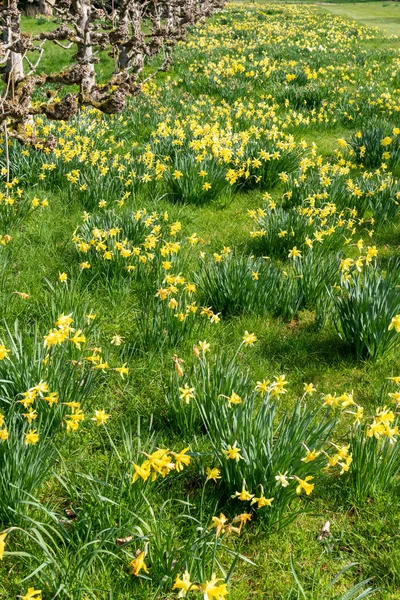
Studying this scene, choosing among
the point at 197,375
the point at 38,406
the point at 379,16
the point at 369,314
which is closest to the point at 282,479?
the point at 197,375

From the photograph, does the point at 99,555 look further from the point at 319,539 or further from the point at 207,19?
the point at 207,19

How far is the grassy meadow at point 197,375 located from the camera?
203 centimetres

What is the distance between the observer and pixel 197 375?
2711 millimetres

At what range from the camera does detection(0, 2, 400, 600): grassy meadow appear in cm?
203

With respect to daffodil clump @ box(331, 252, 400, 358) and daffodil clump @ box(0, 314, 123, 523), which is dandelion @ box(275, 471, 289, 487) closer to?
daffodil clump @ box(0, 314, 123, 523)

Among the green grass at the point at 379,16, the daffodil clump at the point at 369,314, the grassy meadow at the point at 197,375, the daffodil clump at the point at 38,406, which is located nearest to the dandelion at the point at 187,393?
the grassy meadow at the point at 197,375

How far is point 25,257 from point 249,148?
305 cm

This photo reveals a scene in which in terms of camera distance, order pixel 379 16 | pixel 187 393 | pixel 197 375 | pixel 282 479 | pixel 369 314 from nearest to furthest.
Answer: pixel 282 479 → pixel 187 393 → pixel 197 375 → pixel 369 314 → pixel 379 16

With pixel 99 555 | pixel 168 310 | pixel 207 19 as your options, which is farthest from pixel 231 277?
pixel 207 19

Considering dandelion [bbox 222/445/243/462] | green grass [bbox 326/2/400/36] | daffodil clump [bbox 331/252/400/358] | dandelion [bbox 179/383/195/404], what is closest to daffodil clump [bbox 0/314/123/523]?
dandelion [bbox 179/383/195/404]

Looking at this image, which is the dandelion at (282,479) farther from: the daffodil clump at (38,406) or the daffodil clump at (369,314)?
the daffodil clump at (369,314)

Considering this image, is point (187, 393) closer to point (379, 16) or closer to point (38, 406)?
point (38, 406)

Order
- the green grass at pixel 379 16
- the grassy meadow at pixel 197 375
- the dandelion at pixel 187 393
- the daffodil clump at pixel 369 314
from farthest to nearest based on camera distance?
the green grass at pixel 379 16 < the daffodil clump at pixel 369 314 < the dandelion at pixel 187 393 < the grassy meadow at pixel 197 375

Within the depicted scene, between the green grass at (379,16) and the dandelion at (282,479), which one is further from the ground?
the green grass at (379,16)
